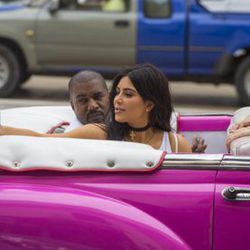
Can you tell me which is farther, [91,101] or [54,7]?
[54,7]

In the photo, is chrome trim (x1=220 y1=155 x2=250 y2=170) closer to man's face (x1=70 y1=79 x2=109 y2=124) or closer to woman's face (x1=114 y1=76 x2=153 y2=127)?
woman's face (x1=114 y1=76 x2=153 y2=127)

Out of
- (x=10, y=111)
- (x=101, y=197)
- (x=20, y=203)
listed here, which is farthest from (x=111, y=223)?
(x=10, y=111)

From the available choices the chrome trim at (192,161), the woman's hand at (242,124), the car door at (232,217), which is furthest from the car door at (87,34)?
the car door at (232,217)

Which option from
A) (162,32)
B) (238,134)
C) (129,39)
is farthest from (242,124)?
(129,39)

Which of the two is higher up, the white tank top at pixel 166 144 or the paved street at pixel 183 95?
the white tank top at pixel 166 144

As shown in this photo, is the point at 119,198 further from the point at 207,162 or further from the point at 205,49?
the point at 205,49

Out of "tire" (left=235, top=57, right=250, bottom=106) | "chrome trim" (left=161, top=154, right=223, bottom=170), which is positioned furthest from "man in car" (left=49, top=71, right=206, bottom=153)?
"tire" (left=235, top=57, right=250, bottom=106)

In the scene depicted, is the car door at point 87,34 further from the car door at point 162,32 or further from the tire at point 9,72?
the tire at point 9,72

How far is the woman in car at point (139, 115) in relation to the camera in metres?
2.79

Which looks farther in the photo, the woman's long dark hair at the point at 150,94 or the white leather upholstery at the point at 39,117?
the white leather upholstery at the point at 39,117

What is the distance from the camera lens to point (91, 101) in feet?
10.8

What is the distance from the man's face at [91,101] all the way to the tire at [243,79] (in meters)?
5.74

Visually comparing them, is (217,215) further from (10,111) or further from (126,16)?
(126,16)

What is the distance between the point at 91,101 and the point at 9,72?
6011 millimetres
